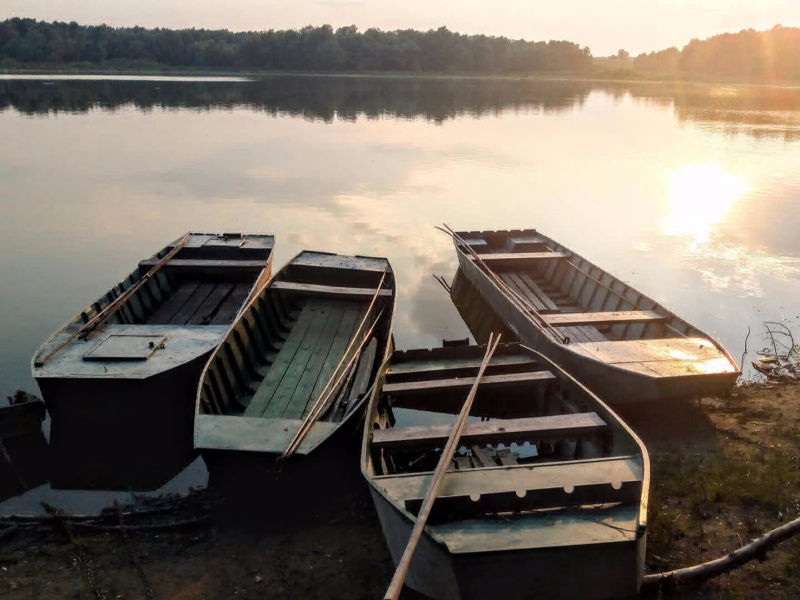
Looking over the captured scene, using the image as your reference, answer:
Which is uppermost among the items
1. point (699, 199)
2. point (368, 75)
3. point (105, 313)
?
point (368, 75)

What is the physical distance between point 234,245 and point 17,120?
1628 inches

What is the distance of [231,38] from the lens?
123 m

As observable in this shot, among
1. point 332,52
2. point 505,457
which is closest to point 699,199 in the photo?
point 505,457

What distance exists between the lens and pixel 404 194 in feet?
96.6

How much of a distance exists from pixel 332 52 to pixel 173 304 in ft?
342

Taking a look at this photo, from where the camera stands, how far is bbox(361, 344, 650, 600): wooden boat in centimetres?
593

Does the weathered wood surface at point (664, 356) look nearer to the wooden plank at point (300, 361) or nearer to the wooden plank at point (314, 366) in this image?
the wooden plank at point (314, 366)

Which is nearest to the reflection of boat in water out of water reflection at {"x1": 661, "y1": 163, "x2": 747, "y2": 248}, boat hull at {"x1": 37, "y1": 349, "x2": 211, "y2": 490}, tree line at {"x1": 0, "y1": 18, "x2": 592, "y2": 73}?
boat hull at {"x1": 37, "y1": 349, "x2": 211, "y2": 490}

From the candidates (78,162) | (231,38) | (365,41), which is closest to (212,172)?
(78,162)

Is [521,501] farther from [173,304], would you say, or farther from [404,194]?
[404,194]

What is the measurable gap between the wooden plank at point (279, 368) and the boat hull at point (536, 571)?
492 cm

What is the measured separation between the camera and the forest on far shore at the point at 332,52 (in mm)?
105625

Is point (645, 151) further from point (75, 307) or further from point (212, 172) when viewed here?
point (75, 307)

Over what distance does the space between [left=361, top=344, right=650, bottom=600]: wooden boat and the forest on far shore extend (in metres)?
111
